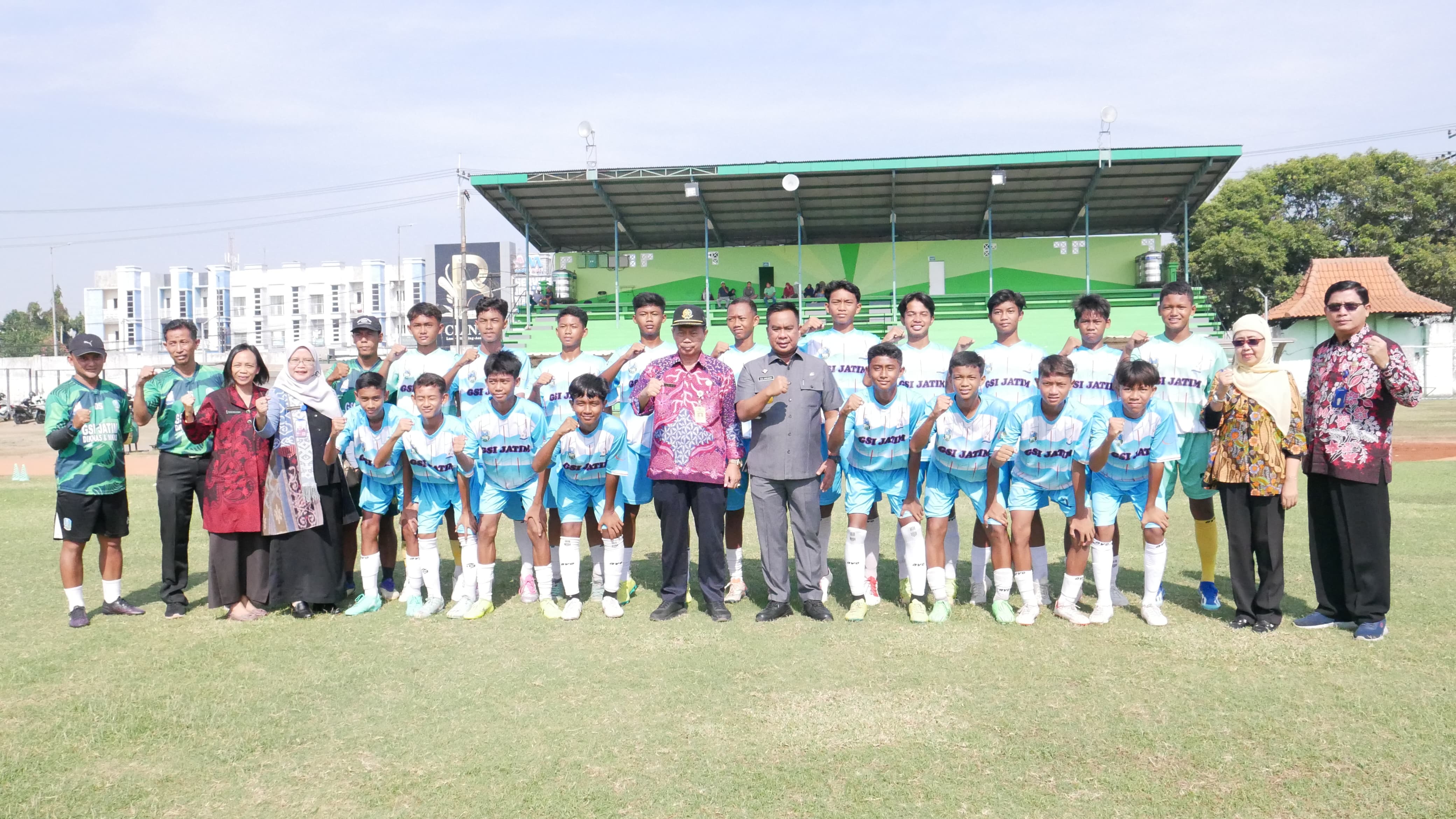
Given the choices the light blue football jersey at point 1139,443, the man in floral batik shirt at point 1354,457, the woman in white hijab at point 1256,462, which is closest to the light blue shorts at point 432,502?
the light blue football jersey at point 1139,443

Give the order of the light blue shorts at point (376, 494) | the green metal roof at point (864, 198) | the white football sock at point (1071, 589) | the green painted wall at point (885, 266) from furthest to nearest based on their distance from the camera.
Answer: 1. the green painted wall at point (885, 266)
2. the green metal roof at point (864, 198)
3. the light blue shorts at point (376, 494)
4. the white football sock at point (1071, 589)

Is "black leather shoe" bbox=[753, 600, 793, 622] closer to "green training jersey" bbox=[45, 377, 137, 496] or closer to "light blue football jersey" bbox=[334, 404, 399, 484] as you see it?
"light blue football jersey" bbox=[334, 404, 399, 484]

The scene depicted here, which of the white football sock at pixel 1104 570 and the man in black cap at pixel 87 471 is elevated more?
the man in black cap at pixel 87 471

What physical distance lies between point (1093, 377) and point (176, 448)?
6.47m

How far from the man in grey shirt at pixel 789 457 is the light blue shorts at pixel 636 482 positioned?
2.98 ft

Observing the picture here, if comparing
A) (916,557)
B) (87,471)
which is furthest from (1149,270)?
(87,471)

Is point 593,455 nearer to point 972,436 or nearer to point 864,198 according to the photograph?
point 972,436

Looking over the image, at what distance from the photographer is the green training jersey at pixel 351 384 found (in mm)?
7023

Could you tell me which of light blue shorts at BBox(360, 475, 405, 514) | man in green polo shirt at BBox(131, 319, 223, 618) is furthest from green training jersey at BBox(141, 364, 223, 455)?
light blue shorts at BBox(360, 475, 405, 514)

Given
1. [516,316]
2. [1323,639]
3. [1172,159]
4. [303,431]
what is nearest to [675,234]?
[516,316]

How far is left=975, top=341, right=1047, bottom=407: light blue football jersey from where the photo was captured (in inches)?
256

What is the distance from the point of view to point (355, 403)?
6809 millimetres

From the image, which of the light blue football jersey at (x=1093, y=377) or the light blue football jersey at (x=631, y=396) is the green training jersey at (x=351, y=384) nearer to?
the light blue football jersey at (x=631, y=396)

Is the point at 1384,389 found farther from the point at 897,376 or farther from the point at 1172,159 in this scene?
the point at 1172,159
